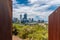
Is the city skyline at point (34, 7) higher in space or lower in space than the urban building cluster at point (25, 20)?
higher

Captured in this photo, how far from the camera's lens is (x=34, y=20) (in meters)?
6.86

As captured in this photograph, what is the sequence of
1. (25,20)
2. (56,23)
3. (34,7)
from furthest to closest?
(34,7) < (25,20) < (56,23)

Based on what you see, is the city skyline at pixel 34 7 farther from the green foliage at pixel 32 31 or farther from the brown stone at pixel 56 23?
A: the brown stone at pixel 56 23

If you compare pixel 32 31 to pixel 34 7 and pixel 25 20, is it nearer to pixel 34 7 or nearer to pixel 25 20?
pixel 25 20

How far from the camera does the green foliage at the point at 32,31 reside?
685cm

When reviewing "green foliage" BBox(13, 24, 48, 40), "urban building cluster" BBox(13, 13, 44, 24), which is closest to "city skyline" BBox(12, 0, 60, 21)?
"urban building cluster" BBox(13, 13, 44, 24)

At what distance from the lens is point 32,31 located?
6.94m

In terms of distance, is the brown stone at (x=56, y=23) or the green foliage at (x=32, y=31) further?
the green foliage at (x=32, y=31)

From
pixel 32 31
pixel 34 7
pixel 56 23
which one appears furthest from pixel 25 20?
pixel 56 23

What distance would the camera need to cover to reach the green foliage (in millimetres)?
6848

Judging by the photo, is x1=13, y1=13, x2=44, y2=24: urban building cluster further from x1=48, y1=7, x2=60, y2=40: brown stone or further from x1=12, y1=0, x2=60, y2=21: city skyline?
x1=48, y1=7, x2=60, y2=40: brown stone

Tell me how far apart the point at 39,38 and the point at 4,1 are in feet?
20.2

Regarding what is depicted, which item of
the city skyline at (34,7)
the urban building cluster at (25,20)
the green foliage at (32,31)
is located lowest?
the green foliage at (32,31)

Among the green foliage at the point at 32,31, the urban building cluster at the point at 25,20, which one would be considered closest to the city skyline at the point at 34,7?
the urban building cluster at the point at 25,20
